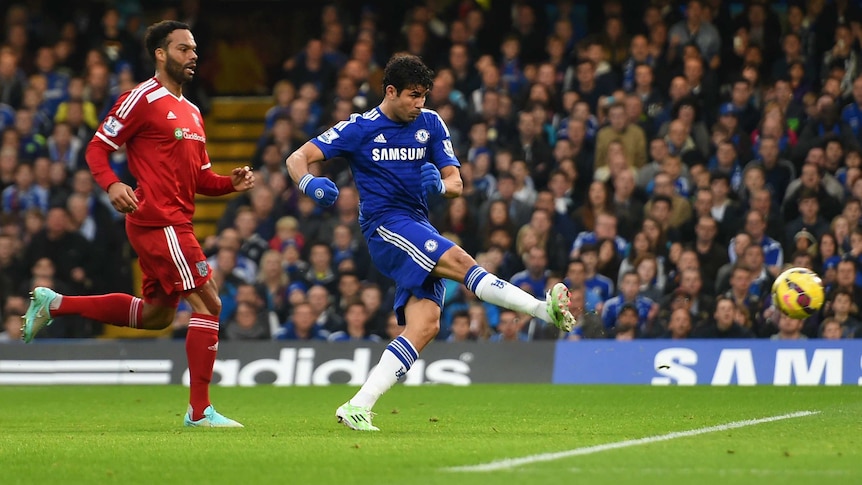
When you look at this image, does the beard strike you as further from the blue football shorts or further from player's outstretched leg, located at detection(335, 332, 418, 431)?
player's outstretched leg, located at detection(335, 332, 418, 431)

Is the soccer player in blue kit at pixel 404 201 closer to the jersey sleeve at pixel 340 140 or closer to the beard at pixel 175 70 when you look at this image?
the jersey sleeve at pixel 340 140

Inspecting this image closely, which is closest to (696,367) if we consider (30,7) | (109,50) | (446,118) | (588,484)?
(446,118)

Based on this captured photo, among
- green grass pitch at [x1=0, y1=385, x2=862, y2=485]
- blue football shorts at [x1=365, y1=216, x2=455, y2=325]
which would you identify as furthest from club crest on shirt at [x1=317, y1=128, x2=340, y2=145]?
green grass pitch at [x1=0, y1=385, x2=862, y2=485]

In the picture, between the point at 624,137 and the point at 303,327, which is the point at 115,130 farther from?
the point at 624,137

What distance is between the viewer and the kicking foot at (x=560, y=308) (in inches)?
313

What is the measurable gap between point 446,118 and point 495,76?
0.76 meters

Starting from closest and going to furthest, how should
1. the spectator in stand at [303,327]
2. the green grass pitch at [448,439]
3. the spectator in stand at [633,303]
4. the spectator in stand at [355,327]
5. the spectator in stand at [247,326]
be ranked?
the green grass pitch at [448,439] < the spectator in stand at [633,303] < the spectator in stand at [355,327] < the spectator in stand at [303,327] < the spectator in stand at [247,326]

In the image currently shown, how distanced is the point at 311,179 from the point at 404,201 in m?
0.71

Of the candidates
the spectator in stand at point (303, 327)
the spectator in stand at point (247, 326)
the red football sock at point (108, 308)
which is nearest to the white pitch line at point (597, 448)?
the red football sock at point (108, 308)

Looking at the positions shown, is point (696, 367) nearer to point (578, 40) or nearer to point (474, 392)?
point (474, 392)

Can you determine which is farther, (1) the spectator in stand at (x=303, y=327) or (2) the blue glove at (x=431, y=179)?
(1) the spectator in stand at (x=303, y=327)

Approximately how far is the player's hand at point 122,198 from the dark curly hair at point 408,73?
1695mm

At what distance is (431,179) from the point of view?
8312 millimetres

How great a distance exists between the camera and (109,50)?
19344 mm
